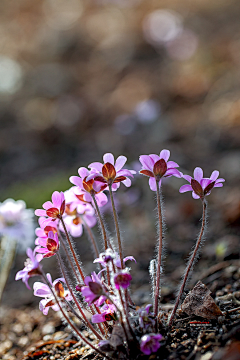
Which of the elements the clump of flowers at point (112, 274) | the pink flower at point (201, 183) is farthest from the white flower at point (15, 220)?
the pink flower at point (201, 183)

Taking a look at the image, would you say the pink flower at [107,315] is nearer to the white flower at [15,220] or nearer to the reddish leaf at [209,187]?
the reddish leaf at [209,187]

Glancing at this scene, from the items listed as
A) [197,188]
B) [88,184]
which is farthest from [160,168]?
[88,184]

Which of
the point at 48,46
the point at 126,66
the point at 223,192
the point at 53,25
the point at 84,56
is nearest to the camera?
the point at 223,192

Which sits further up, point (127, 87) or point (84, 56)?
point (84, 56)

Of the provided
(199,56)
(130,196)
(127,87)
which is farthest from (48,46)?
(130,196)

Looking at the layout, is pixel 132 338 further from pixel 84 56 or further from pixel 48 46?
pixel 48 46
